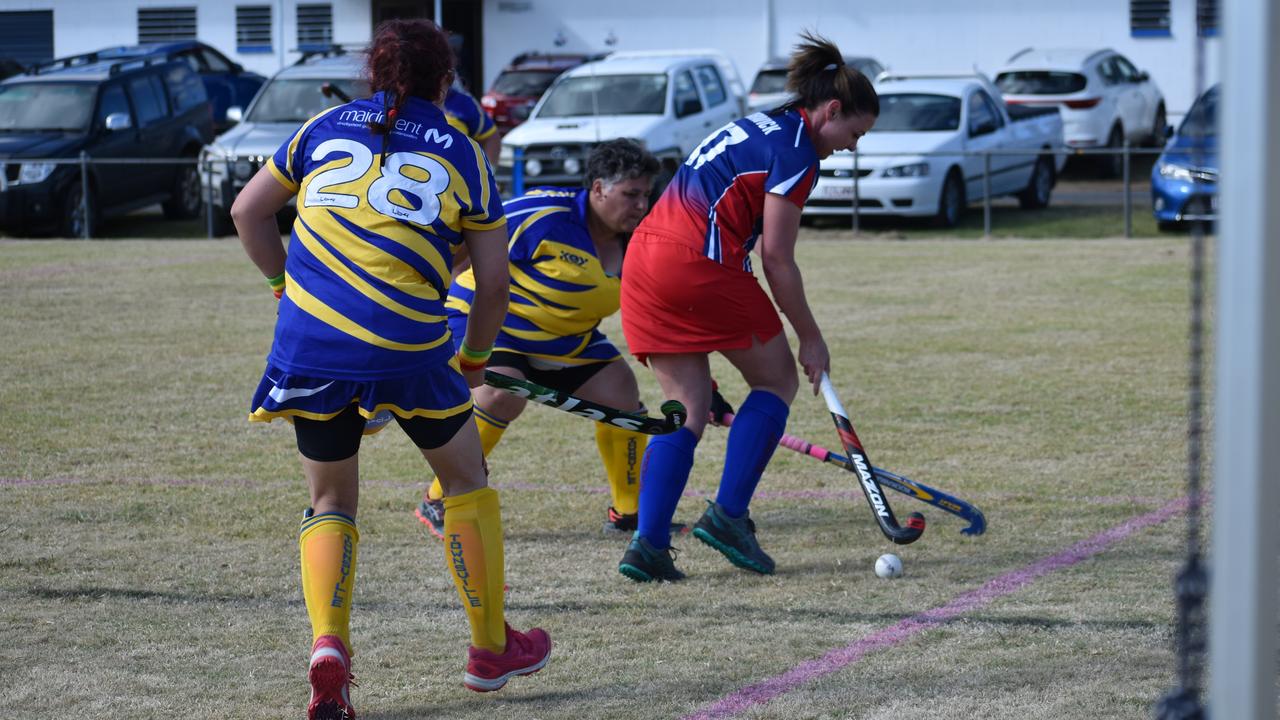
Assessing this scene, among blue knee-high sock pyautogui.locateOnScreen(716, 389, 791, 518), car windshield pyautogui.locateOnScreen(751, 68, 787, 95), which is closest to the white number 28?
blue knee-high sock pyautogui.locateOnScreen(716, 389, 791, 518)

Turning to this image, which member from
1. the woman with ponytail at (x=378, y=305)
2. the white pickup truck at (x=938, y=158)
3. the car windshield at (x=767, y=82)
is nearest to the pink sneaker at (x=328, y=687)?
the woman with ponytail at (x=378, y=305)

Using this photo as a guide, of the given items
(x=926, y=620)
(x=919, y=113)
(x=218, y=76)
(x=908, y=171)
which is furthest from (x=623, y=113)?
(x=926, y=620)

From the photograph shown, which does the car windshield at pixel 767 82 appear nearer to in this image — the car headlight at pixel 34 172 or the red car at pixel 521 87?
the red car at pixel 521 87

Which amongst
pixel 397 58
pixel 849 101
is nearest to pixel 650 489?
pixel 849 101

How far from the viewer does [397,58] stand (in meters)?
3.74

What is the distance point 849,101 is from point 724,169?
452 mm

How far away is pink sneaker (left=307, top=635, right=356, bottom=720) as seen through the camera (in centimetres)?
359

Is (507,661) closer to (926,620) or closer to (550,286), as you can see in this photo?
(926,620)

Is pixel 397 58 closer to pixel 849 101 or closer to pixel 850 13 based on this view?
pixel 849 101

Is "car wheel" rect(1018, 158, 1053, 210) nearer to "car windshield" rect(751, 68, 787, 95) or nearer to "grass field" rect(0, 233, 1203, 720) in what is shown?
"car windshield" rect(751, 68, 787, 95)

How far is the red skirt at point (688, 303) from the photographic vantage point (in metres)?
4.96

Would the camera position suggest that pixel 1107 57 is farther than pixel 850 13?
No

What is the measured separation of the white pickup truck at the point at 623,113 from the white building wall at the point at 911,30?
831 cm

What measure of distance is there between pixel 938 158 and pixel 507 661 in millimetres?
13629
